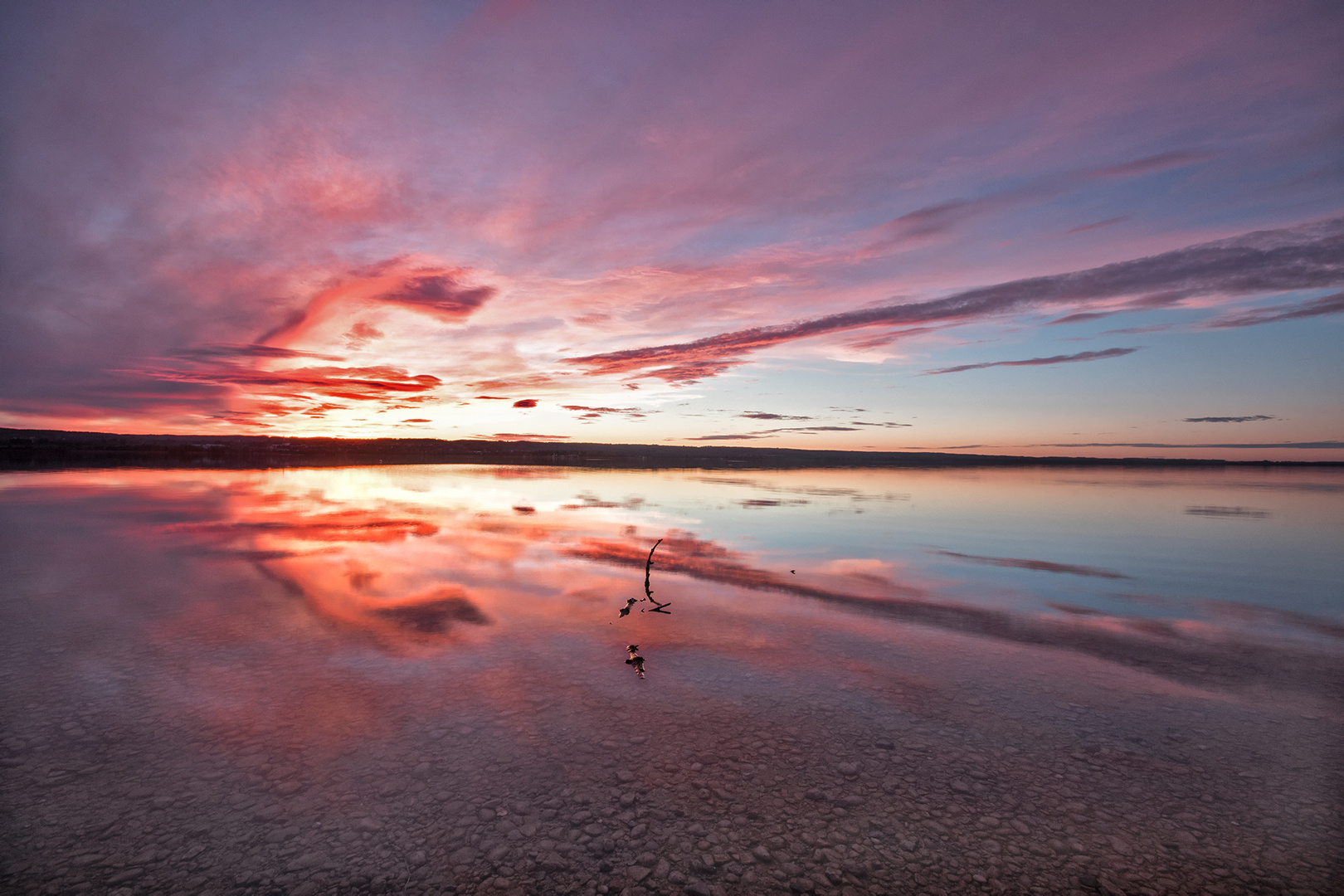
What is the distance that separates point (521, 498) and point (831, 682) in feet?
81.5

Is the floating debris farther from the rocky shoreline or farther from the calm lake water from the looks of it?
the rocky shoreline

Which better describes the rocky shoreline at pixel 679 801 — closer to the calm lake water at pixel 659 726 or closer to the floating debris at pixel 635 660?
the calm lake water at pixel 659 726

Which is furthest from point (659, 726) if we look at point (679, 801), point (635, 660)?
point (635, 660)

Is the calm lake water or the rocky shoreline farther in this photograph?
the calm lake water

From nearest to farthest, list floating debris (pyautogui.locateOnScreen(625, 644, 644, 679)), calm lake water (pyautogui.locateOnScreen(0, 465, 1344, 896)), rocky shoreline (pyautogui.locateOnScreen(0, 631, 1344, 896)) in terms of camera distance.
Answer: rocky shoreline (pyautogui.locateOnScreen(0, 631, 1344, 896)) → calm lake water (pyautogui.locateOnScreen(0, 465, 1344, 896)) → floating debris (pyautogui.locateOnScreen(625, 644, 644, 679))

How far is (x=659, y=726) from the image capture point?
6.43 meters

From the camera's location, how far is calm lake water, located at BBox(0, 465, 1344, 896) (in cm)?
439

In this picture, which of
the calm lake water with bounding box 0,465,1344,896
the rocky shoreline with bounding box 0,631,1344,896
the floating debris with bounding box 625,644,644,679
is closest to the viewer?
the rocky shoreline with bounding box 0,631,1344,896

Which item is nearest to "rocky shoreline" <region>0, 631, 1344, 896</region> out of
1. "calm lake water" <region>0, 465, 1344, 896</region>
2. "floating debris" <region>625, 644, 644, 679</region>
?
"calm lake water" <region>0, 465, 1344, 896</region>

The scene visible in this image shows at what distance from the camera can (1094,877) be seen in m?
4.27

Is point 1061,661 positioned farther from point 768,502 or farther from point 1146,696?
point 768,502

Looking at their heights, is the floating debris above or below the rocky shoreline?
above

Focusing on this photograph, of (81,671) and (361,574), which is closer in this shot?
(81,671)

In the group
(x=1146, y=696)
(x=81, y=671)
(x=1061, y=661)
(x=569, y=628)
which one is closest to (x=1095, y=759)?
(x=1146, y=696)
